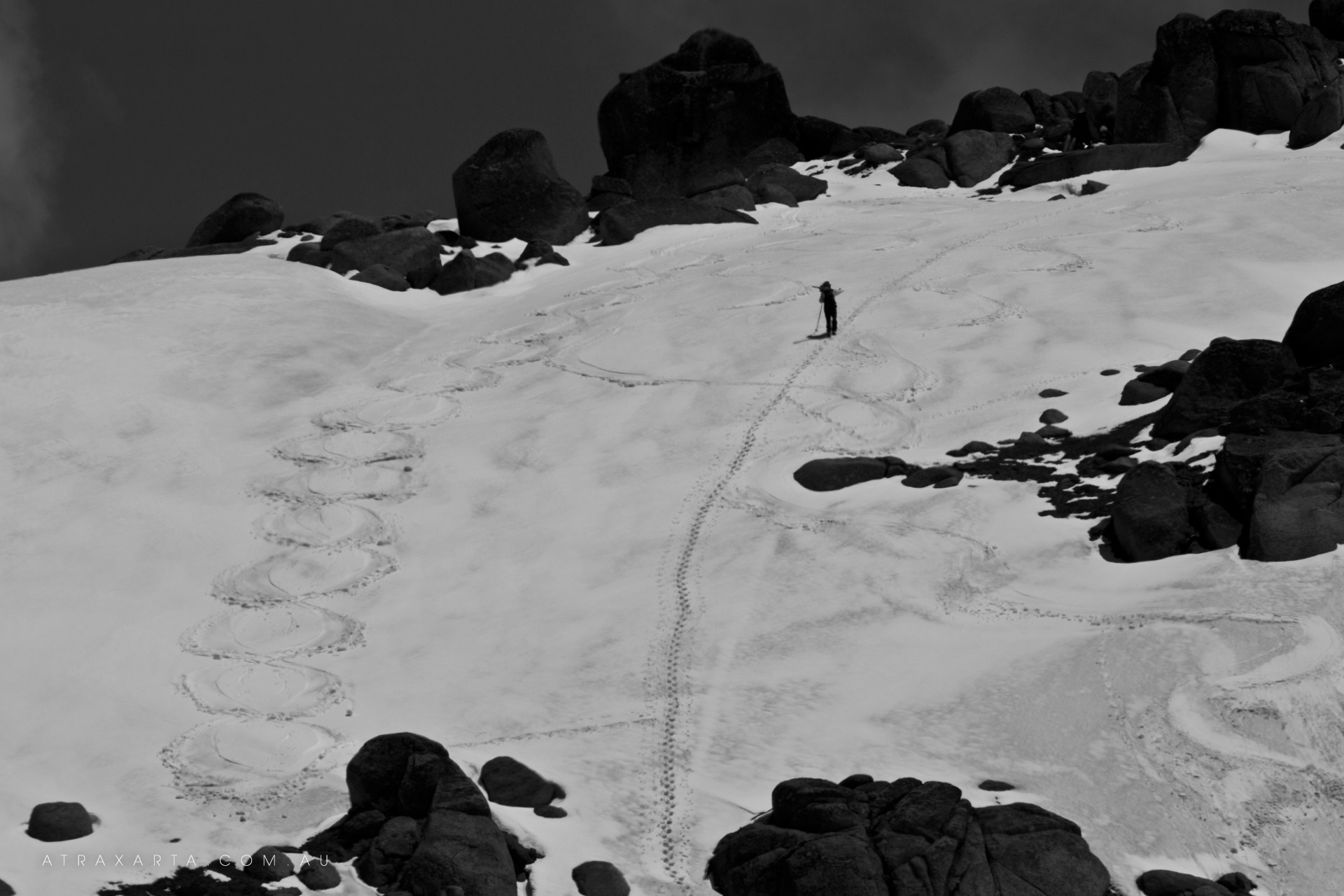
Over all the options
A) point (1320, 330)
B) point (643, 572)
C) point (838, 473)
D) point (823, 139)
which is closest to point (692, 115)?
point (823, 139)

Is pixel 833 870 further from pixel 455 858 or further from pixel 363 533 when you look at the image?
pixel 363 533

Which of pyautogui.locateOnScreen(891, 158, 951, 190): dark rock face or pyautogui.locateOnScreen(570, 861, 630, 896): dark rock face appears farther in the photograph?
pyautogui.locateOnScreen(891, 158, 951, 190): dark rock face

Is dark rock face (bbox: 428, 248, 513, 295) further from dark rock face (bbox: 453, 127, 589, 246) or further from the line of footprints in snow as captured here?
the line of footprints in snow

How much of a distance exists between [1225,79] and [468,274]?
97.0 feet

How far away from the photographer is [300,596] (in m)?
23.8

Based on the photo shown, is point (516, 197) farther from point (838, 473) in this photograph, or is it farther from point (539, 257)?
point (838, 473)

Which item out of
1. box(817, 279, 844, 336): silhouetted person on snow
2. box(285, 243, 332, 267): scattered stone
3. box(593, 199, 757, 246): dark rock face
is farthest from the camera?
box(593, 199, 757, 246): dark rock face

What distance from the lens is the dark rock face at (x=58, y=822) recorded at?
15.7 m

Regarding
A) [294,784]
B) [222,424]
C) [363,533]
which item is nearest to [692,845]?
[294,784]

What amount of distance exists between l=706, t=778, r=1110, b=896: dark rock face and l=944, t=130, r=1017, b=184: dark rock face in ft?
144

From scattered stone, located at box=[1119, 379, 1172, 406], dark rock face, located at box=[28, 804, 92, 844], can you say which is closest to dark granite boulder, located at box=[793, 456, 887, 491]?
scattered stone, located at box=[1119, 379, 1172, 406]

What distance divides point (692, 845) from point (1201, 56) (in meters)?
47.4

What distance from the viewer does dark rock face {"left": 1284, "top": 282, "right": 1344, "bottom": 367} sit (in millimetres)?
Result: 24031

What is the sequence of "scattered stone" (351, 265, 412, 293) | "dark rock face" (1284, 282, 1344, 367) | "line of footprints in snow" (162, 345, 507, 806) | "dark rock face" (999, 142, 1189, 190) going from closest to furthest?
"line of footprints in snow" (162, 345, 507, 806), "dark rock face" (1284, 282, 1344, 367), "scattered stone" (351, 265, 412, 293), "dark rock face" (999, 142, 1189, 190)
